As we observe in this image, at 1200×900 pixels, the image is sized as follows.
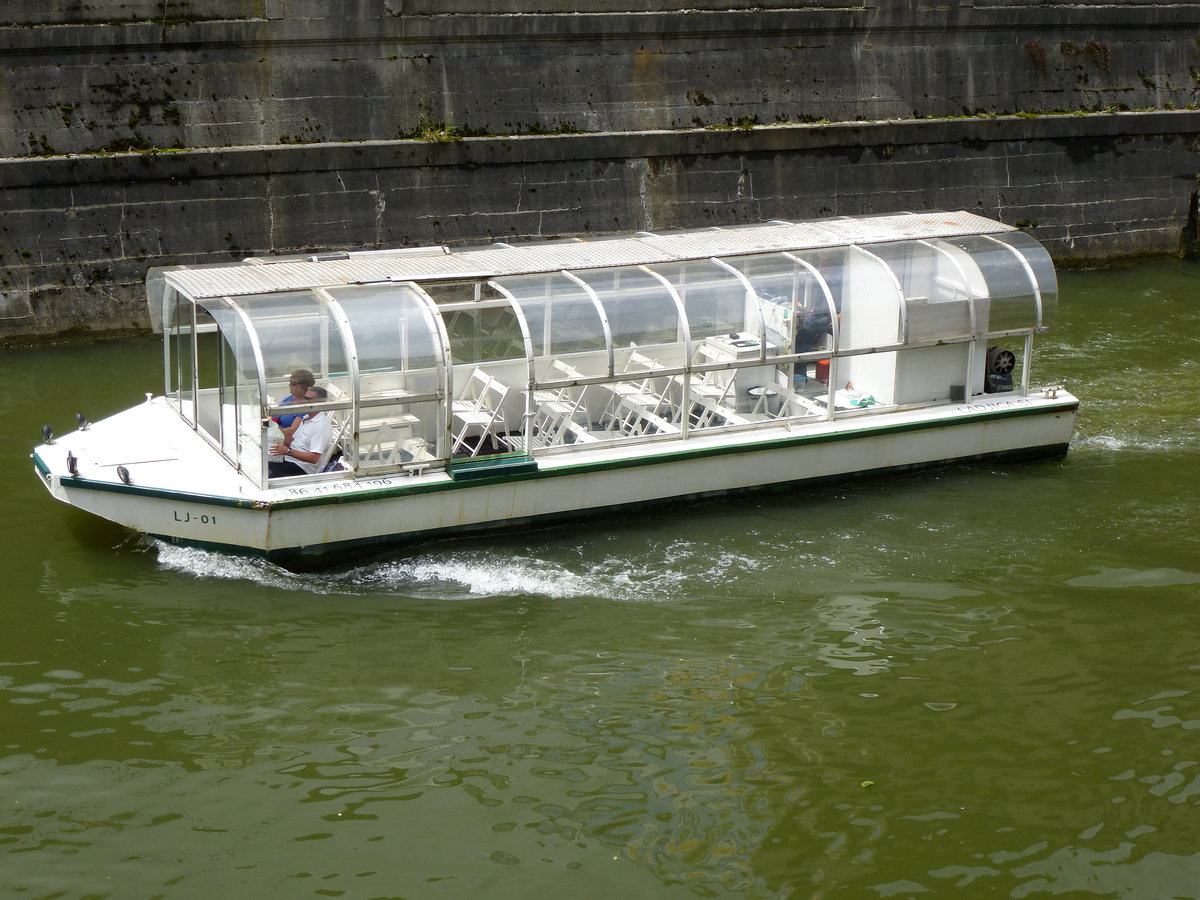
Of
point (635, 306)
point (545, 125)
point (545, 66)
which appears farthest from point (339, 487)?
point (545, 66)

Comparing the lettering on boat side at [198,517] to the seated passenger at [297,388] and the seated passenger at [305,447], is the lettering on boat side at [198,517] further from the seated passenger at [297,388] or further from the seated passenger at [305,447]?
the seated passenger at [297,388]

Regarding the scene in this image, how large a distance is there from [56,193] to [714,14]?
338 inches

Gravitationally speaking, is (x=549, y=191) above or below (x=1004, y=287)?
above

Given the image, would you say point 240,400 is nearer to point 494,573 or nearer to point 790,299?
point 494,573

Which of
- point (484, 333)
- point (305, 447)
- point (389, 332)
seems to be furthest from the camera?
point (484, 333)

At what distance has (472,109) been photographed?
17828 millimetres

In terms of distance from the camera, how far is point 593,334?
11.7 m

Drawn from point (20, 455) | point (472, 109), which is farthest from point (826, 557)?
point (472, 109)

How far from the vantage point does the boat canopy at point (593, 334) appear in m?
10.9

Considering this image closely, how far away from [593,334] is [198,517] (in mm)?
3412

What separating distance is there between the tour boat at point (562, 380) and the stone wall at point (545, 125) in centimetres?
436

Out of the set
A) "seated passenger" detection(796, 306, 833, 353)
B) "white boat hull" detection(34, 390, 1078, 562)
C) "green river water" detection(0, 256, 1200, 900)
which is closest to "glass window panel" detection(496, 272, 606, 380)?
"white boat hull" detection(34, 390, 1078, 562)

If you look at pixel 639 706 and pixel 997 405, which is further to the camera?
pixel 997 405

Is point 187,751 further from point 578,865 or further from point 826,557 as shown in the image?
point 826,557
